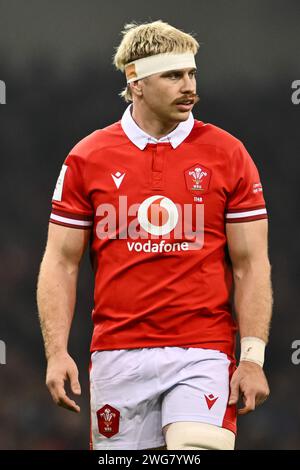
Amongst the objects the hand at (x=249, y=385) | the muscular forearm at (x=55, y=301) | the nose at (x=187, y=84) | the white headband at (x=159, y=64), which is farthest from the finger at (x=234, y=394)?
the white headband at (x=159, y=64)

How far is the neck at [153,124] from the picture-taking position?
186 inches

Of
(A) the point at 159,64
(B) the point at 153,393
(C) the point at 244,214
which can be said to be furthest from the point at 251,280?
(A) the point at 159,64

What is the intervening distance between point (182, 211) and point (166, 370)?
587mm

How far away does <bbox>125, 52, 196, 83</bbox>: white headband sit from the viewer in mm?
4680

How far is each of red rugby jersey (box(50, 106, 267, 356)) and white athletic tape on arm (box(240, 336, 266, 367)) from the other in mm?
73

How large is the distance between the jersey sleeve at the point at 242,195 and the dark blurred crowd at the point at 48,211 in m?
2.02

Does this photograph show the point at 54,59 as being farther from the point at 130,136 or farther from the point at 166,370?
the point at 166,370

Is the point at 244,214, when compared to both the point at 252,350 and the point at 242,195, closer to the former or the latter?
the point at 242,195

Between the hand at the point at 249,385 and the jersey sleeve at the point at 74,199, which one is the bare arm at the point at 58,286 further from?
the hand at the point at 249,385

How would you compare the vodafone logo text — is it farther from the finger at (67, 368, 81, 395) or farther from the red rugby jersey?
the finger at (67, 368, 81, 395)

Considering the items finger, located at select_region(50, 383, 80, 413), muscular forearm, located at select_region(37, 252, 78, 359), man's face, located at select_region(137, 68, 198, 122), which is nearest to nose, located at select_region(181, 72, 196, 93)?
man's face, located at select_region(137, 68, 198, 122)

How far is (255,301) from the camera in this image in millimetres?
4551

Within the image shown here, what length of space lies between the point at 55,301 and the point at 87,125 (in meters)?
2.25

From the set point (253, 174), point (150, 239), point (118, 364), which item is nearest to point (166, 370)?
point (118, 364)
